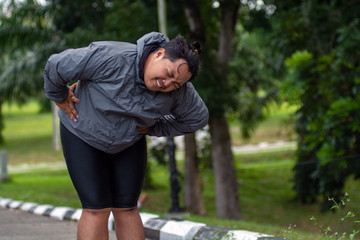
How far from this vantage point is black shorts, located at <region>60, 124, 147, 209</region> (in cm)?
278

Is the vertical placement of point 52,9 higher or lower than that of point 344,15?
higher

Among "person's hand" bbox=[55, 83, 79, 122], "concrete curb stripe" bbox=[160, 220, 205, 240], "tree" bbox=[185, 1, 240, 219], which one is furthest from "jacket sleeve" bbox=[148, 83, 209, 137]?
"tree" bbox=[185, 1, 240, 219]

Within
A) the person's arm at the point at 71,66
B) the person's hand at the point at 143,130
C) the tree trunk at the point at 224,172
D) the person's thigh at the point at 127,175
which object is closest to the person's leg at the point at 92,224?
the person's thigh at the point at 127,175

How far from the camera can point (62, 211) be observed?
5.30 meters

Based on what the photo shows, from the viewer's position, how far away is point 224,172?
409 inches

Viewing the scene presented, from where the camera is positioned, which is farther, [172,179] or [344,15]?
[344,15]

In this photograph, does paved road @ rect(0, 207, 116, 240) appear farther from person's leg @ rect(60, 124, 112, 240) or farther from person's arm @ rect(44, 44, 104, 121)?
person's arm @ rect(44, 44, 104, 121)

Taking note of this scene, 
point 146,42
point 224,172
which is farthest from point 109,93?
point 224,172

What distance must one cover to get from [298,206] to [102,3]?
8027 mm

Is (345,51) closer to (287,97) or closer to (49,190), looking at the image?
(287,97)

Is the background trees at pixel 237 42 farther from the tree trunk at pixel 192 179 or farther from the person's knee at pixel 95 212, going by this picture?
the person's knee at pixel 95 212

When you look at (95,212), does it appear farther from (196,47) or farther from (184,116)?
(196,47)

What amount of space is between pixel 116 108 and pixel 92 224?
2.32 feet

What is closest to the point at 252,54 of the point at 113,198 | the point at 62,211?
the point at 62,211
